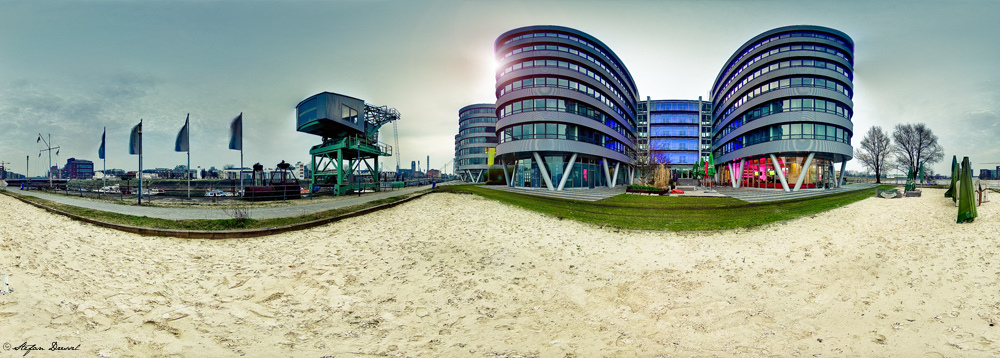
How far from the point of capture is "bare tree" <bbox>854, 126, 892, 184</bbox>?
5566 cm

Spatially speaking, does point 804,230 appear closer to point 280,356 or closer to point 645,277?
point 645,277

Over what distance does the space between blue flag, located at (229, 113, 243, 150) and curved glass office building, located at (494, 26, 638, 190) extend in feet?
77.8

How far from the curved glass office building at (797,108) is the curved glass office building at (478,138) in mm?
49745

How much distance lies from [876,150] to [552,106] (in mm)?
63091

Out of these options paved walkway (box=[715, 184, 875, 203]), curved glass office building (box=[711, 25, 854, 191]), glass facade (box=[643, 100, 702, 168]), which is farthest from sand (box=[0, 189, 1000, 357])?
glass facade (box=[643, 100, 702, 168])

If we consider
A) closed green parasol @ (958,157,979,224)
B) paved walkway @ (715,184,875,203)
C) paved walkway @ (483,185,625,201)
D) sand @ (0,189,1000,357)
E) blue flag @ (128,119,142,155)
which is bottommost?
sand @ (0,189,1000,357)

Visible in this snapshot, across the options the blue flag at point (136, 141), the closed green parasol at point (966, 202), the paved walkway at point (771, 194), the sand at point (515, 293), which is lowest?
the sand at point (515, 293)

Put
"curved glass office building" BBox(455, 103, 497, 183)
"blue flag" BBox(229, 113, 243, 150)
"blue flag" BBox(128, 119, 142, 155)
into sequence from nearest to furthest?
1. "blue flag" BBox(128, 119, 142, 155)
2. "blue flag" BBox(229, 113, 243, 150)
3. "curved glass office building" BBox(455, 103, 497, 183)

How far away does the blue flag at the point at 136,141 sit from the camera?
72.1ft

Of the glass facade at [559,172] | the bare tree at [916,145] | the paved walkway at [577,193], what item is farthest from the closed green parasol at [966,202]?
the bare tree at [916,145]

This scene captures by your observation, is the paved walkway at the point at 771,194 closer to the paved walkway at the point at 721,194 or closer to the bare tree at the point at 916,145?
the paved walkway at the point at 721,194

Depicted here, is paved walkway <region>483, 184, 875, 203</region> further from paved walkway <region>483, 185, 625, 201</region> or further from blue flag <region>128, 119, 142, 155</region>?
blue flag <region>128, 119, 142, 155</region>

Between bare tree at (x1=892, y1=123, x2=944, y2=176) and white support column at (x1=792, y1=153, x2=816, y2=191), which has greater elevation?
bare tree at (x1=892, y1=123, x2=944, y2=176)

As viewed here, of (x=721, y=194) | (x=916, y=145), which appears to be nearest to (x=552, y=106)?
(x=721, y=194)
